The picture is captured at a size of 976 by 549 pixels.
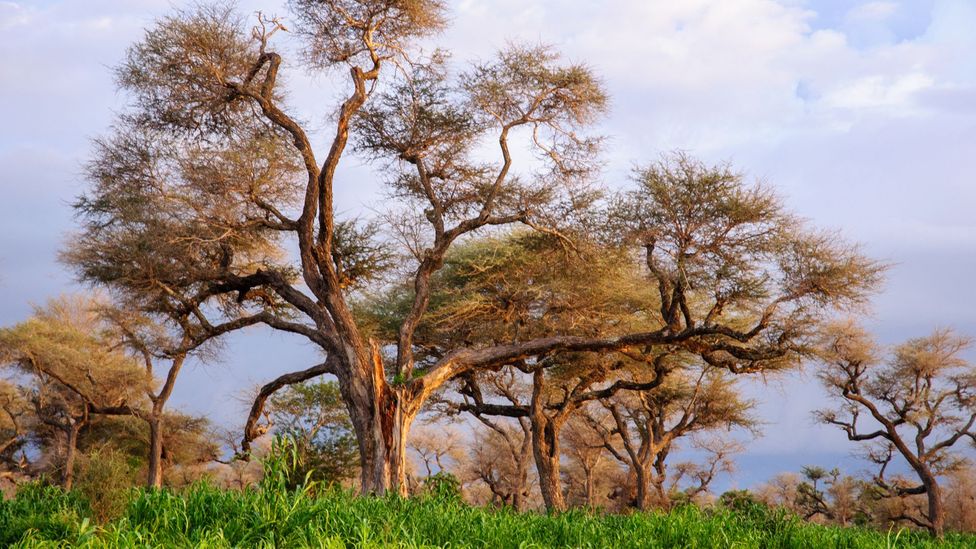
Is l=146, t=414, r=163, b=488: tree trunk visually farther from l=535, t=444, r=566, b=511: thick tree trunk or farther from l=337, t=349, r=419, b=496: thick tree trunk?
l=337, t=349, r=419, b=496: thick tree trunk

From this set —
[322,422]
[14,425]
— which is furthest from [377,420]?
[14,425]

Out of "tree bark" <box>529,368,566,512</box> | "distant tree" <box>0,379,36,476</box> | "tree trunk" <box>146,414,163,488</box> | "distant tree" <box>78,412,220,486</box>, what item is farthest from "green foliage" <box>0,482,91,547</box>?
"distant tree" <box>0,379,36,476</box>

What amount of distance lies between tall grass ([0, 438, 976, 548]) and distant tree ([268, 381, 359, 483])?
1975cm

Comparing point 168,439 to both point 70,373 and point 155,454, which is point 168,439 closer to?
point 70,373

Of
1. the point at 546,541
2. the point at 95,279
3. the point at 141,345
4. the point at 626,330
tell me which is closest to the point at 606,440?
the point at 626,330

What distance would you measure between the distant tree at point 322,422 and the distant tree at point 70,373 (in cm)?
479

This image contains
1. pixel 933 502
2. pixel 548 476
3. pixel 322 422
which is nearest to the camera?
pixel 548 476

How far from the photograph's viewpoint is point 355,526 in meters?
7.14

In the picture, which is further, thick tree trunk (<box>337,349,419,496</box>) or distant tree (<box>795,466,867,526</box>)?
distant tree (<box>795,466,867,526</box>)

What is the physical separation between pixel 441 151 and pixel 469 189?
1075 mm

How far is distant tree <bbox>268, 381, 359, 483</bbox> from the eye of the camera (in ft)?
98.2

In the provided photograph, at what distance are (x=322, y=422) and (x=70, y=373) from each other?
323 inches

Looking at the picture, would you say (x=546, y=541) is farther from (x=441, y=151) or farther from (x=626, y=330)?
(x=626, y=330)

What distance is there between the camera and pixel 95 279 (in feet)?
64.9
